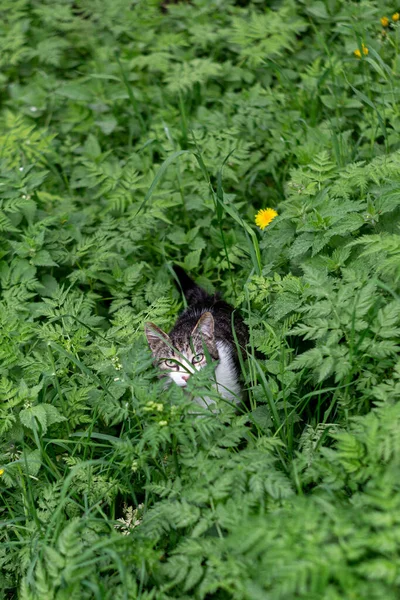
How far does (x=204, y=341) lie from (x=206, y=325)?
9 cm

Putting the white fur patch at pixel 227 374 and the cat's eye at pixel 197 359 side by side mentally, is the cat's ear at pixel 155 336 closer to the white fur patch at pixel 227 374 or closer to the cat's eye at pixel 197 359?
the cat's eye at pixel 197 359

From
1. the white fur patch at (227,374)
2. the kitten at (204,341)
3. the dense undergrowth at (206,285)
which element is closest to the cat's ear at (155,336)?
the kitten at (204,341)

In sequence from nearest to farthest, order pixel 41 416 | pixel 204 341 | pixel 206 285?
pixel 41 416 < pixel 204 341 < pixel 206 285

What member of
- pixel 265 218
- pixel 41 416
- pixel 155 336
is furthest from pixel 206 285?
pixel 41 416

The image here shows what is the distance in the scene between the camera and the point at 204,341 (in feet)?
10.6

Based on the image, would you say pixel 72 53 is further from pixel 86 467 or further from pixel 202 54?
pixel 86 467

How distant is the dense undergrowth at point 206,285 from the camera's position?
2.15m

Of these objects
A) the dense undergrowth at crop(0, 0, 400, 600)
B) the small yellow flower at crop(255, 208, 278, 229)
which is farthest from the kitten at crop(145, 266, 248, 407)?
the small yellow flower at crop(255, 208, 278, 229)

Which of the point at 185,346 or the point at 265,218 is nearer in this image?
the point at 185,346

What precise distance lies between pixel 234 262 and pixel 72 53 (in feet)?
9.98

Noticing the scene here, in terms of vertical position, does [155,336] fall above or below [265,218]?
below

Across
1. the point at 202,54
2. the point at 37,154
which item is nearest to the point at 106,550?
the point at 37,154

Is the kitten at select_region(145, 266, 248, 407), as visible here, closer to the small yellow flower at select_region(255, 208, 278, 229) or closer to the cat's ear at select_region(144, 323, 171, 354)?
the cat's ear at select_region(144, 323, 171, 354)

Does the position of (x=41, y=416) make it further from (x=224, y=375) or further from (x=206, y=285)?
(x=206, y=285)
